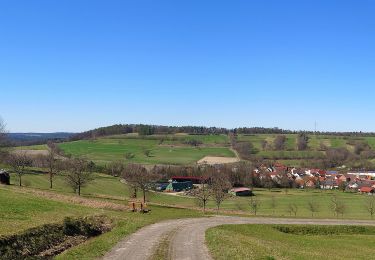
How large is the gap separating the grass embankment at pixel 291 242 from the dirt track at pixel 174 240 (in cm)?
107

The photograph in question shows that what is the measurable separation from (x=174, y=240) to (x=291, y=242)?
511 inches

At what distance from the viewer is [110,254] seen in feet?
85.9

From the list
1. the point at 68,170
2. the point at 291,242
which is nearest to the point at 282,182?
the point at 68,170

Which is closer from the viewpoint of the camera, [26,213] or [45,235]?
[45,235]

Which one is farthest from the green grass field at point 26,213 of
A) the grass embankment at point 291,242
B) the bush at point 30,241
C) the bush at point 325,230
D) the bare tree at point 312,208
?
the bare tree at point 312,208

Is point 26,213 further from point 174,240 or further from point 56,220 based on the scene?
point 174,240

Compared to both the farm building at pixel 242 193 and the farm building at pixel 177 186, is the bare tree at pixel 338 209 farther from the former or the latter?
the farm building at pixel 177 186

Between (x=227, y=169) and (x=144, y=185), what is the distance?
83.5 m

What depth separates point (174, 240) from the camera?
32812 mm

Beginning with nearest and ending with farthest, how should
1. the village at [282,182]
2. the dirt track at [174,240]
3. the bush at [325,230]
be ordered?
1. the dirt track at [174,240]
2. the bush at [325,230]
3. the village at [282,182]

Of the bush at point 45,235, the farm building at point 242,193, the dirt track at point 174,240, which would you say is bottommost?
the farm building at point 242,193

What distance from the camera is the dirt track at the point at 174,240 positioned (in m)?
26.6

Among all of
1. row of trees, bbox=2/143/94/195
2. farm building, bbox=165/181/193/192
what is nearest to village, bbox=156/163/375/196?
farm building, bbox=165/181/193/192

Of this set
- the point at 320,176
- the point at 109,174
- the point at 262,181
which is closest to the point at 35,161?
the point at 109,174
